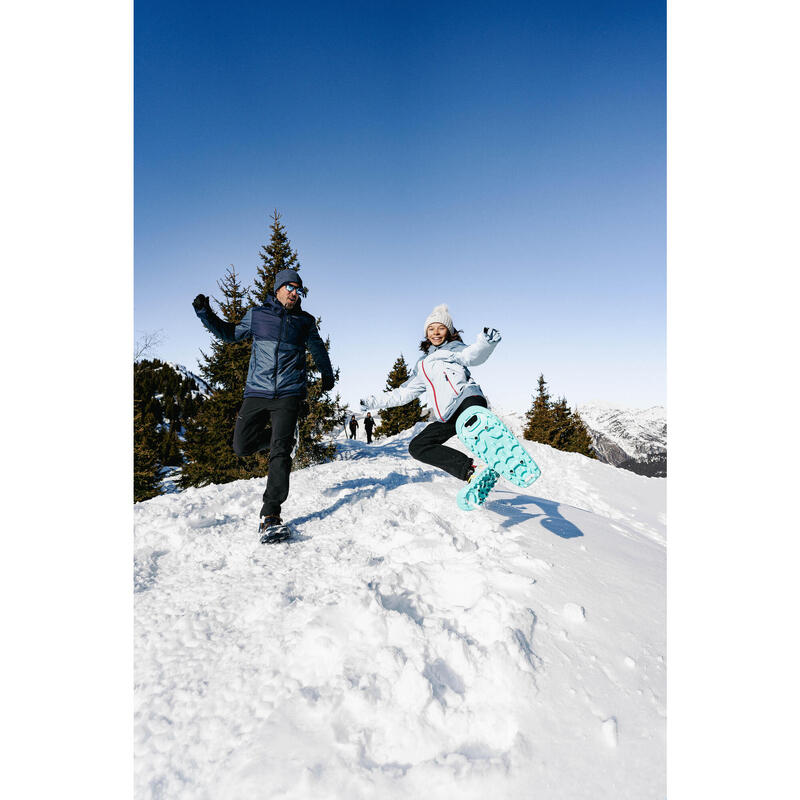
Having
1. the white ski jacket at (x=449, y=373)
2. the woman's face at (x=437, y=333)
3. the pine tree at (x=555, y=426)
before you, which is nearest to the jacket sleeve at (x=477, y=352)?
the white ski jacket at (x=449, y=373)

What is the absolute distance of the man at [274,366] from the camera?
147 inches

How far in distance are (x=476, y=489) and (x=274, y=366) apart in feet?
7.21

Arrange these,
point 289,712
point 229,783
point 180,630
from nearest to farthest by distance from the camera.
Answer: point 229,783 < point 289,712 < point 180,630

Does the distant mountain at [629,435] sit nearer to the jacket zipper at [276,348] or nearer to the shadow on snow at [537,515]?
the shadow on snow at [537,515]

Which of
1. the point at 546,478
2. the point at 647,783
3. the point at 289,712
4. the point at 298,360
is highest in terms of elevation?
the point at 298,360

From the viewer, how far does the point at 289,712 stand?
1.45 m

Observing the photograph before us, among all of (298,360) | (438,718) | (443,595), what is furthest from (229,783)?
(298,360)

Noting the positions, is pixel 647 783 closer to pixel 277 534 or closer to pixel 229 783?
pixel 229 783

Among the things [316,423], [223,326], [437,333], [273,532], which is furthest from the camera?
[316,423]

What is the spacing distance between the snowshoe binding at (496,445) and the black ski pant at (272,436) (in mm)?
1583

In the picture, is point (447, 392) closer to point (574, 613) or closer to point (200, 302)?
point (574, 613)

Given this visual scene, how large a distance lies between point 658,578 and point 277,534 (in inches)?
111

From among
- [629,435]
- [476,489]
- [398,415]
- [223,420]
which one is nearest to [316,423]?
[223,420]

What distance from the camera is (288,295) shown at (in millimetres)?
4012
